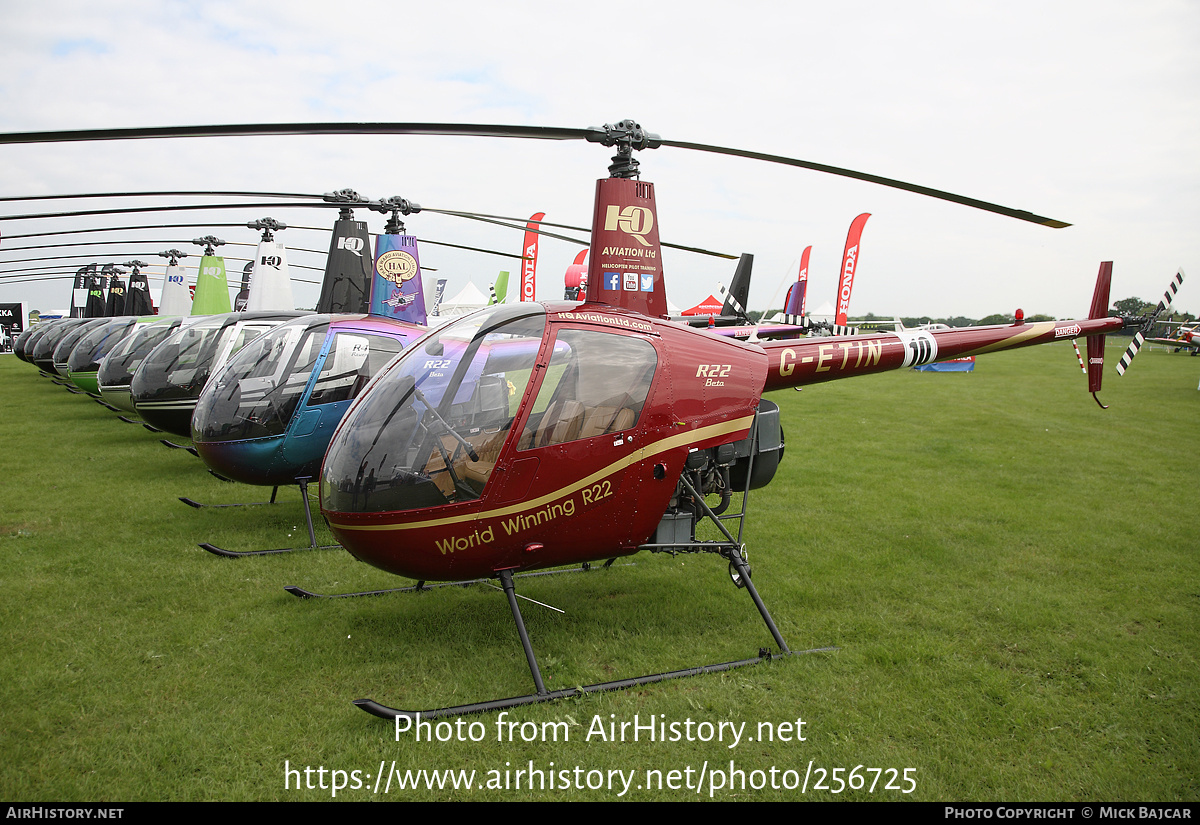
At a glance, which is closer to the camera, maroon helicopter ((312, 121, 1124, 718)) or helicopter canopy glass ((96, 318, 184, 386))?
maroon helicopter ((312, 121, 1124, 718))

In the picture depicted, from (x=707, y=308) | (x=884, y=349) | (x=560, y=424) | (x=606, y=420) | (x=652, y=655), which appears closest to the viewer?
(x=560, y=424)

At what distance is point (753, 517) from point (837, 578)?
1836 millimetres

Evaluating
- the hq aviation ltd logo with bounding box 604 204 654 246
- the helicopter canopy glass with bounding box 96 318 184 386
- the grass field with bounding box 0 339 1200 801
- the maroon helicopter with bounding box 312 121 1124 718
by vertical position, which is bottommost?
the grass field with bounding box 0 339 1200 801

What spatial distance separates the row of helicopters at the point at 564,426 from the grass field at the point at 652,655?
14.9 inches

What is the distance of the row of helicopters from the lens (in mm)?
4000

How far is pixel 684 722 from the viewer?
3893 millimetres

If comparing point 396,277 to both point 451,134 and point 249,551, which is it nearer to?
point 249,551

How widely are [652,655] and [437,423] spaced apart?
2.10 meters

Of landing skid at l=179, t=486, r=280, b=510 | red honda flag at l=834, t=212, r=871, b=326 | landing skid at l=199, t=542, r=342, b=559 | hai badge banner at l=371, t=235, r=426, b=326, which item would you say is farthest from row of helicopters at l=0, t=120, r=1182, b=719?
red honda flag at l=834, t=212, r=871, b=326

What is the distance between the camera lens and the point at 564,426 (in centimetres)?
414

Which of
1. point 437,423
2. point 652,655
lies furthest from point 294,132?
point 652,655

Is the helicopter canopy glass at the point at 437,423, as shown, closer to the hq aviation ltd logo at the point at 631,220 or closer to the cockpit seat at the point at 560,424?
the cockpit seat at the point at 560,424

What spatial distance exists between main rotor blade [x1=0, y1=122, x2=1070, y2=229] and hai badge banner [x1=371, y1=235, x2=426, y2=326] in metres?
5.18

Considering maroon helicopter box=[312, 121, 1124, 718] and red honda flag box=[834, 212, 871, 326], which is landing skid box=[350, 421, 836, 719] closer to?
maroon helicopter box=[312, 121, 1124, 718]
